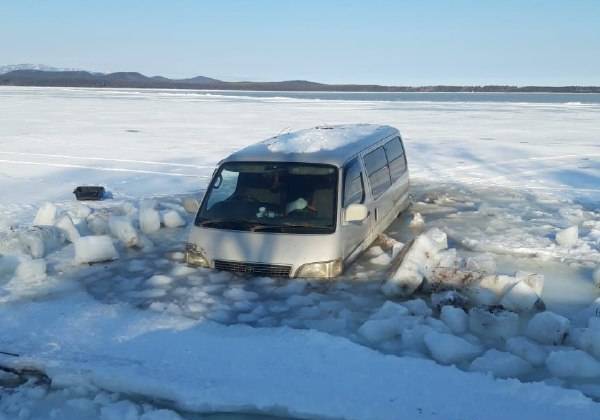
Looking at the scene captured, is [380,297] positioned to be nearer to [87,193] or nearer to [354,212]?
[354,212]

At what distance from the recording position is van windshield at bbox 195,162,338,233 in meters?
6.77

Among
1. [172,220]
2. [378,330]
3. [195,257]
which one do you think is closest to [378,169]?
[195,257]

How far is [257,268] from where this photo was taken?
668cm

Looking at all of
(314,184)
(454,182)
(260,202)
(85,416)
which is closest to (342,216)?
(314,184)

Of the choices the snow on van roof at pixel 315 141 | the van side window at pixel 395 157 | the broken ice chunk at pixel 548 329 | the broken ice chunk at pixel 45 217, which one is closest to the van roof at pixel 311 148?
the snow on van roof at pixel 315 141

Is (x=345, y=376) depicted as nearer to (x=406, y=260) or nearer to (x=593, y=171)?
(x=406, y=260)

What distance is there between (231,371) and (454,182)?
1024 cm

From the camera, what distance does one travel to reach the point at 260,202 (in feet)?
23.1

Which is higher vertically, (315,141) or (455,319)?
(315,141)

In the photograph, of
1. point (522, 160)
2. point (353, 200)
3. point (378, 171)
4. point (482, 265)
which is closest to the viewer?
point (482, 265)

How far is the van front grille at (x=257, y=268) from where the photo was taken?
6613 mm

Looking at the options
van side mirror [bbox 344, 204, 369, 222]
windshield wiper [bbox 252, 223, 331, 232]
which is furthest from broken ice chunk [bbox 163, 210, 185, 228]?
van side mirror [bbox 344, 204, 369, 222]

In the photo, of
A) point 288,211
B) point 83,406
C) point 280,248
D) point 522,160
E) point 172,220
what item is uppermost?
point 288,211

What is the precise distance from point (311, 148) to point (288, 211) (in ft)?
3.81
